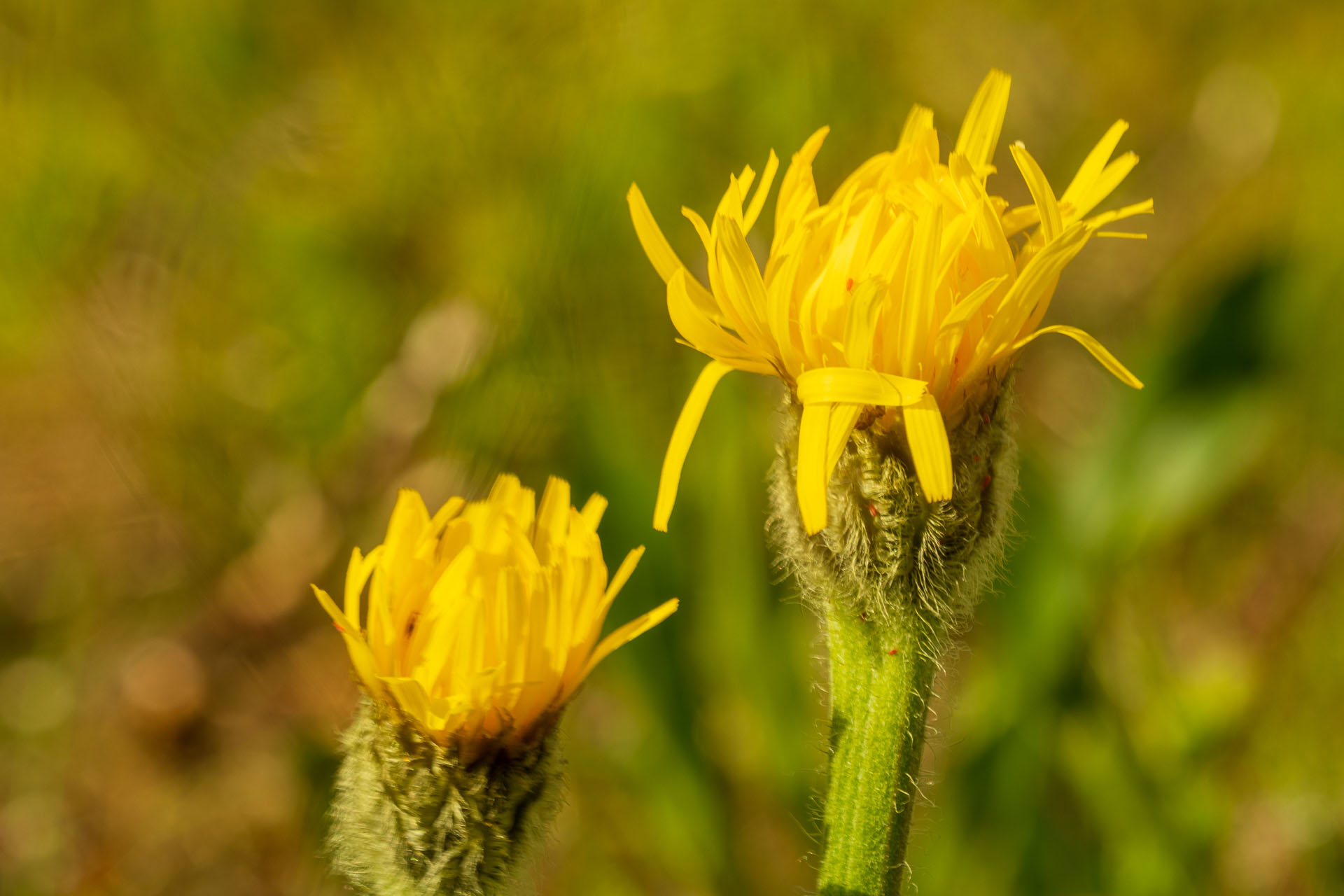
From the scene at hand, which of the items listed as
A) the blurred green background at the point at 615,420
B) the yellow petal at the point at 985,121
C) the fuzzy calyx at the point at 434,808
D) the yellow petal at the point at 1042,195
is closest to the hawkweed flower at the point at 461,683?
the fuzzy calyx at the point at 434,808

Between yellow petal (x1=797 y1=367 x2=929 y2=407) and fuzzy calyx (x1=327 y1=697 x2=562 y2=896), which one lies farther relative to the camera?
fuzzy calyx (x1=327 y1=697 x2=562 y2=896)

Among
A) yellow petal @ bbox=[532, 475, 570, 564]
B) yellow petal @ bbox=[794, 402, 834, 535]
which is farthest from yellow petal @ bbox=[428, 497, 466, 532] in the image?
yellow petal @ bbox=[794, 402, 834, 535]

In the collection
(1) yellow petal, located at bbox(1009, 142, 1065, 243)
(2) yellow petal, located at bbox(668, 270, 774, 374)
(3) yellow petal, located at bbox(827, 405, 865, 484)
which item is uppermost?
A: (1) yellow petal, located at bbox(1009, 142, 1065, 243)

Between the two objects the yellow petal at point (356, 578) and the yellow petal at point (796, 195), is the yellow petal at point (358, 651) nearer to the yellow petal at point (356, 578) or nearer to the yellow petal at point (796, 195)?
the yellow petal at point (356, 578)

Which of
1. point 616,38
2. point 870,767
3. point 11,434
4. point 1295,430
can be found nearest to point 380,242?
point 616,38

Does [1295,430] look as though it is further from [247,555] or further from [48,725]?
[48,725]

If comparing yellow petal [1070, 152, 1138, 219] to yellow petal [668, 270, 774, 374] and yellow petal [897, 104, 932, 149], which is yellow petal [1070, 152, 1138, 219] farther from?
yellow petal [668, 270, 774, 374]

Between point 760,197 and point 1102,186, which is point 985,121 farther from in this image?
point 760,197
